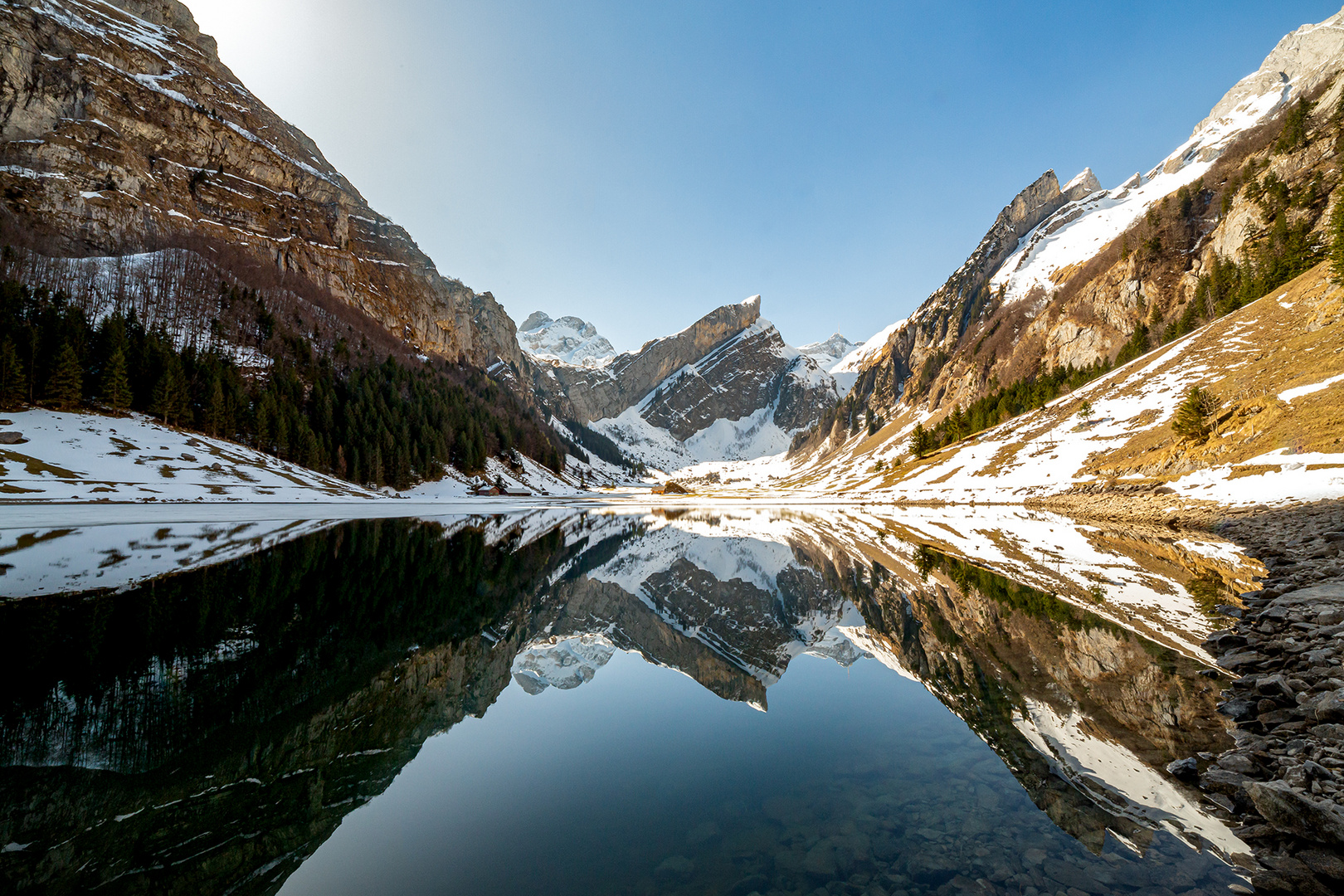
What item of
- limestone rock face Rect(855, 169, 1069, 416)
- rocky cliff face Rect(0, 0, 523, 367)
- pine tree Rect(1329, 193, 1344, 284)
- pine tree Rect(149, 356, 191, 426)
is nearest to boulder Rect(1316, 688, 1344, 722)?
pine tree Rect(1329, 193, 1344, 284)

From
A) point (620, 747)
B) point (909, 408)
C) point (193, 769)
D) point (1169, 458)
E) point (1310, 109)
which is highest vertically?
point (1310, 109)

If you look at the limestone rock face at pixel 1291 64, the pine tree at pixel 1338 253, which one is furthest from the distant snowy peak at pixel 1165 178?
the pine tree at pixel 1338 253

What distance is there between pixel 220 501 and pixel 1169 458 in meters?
72.2

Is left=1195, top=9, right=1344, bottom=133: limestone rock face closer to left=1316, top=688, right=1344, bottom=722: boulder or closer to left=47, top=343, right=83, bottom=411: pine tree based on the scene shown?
left=1316, top=688, right=1344, bottom=722: boulder

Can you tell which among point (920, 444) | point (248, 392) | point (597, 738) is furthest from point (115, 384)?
point (920, 444)

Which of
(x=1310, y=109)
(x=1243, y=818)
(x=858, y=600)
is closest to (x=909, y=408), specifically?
(x=1310, y=109)

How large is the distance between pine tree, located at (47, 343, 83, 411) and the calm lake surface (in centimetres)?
4721

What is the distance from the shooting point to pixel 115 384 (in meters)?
49.6

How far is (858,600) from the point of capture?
15.5 m

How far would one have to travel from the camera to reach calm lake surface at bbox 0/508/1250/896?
4348 mm

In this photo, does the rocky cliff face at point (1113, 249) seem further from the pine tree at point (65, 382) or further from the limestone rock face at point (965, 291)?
the pine tree at point (65, 382)

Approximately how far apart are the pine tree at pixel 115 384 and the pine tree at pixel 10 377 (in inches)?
208

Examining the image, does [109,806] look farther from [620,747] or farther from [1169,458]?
[1169,458]

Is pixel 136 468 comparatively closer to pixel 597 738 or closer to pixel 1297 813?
pixel 597 738
